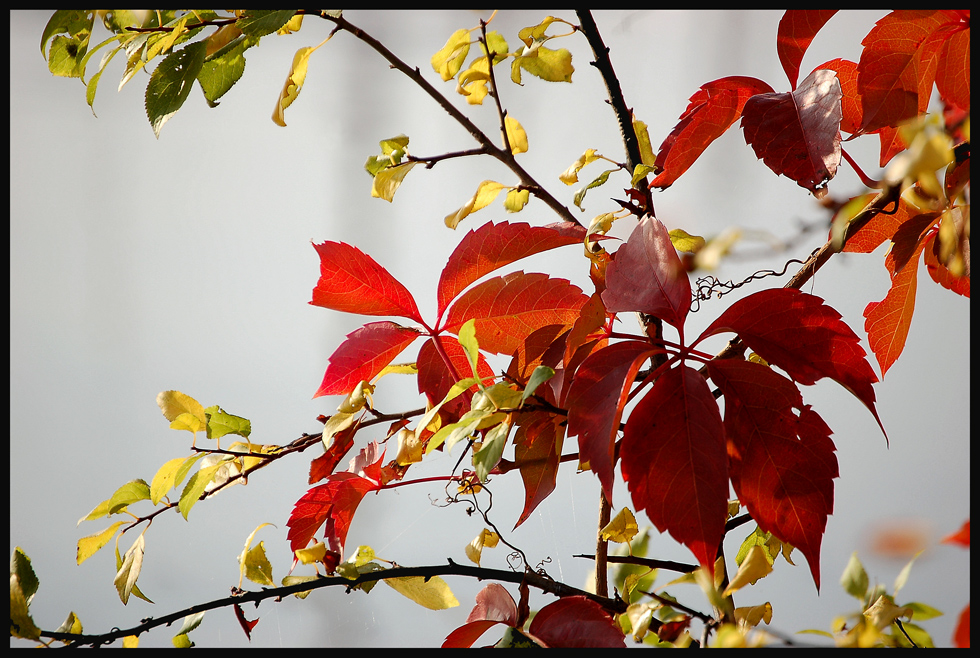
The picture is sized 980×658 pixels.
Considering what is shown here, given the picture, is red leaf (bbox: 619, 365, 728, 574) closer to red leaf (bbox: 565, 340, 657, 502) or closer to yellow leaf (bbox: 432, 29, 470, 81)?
red leaf (bbox: 565, 340, 657, 502)

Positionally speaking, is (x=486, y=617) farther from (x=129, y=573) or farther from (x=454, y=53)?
(x=454, y=53)

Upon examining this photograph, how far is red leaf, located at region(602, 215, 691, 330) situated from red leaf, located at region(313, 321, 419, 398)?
0.42 ft

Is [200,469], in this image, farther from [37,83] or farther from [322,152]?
[37,83]

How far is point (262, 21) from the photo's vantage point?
300 mm

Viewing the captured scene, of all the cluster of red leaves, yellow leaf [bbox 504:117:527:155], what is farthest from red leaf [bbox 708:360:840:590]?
yellow leaf [bbox 504:117:527:155]

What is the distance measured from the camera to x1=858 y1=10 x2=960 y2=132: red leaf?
0.88 ft

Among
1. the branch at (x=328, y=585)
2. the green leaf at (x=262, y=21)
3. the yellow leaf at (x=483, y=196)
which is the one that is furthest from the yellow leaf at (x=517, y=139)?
the branch at (x=328, y=585)

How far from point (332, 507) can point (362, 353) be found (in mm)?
86

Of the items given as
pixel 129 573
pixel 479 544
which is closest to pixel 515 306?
pixel 479 544

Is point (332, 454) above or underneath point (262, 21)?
underneath

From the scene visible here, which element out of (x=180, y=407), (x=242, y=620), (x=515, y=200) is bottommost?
(x=242, y=620)

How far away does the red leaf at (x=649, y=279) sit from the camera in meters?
0.26

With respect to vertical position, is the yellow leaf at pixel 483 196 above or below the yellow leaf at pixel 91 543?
above

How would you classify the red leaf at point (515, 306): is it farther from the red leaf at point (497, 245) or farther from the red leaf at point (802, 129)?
the red leaf at point (802, 129)
